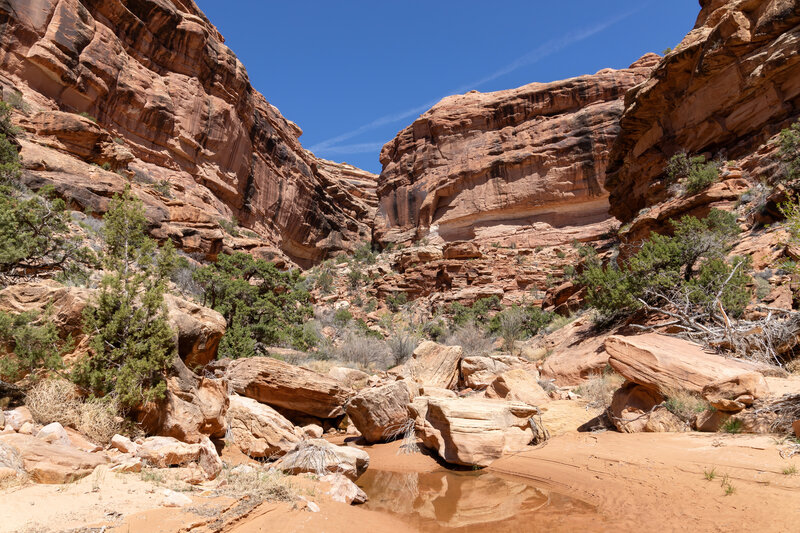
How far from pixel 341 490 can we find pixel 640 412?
4328mm

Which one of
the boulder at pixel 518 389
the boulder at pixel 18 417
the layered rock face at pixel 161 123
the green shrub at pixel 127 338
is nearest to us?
the boulder at pixel 18 417

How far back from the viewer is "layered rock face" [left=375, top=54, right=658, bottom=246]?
118 feet

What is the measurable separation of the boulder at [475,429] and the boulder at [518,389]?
4.72 feet

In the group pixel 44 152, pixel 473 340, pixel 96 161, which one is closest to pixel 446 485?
pixel 473 340

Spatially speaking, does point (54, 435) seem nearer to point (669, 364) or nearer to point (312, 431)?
point (312, 431)

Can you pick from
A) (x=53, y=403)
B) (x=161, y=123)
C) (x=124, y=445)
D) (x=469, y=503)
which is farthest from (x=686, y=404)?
(x=161, y=123)

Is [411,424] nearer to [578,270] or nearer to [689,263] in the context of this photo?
[689,263]

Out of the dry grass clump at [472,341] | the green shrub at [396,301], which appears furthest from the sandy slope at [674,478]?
the green shrub at [396,301]

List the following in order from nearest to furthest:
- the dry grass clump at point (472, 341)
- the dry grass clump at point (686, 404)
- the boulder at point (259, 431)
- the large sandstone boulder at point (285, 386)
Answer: the dry grass clump at point (686, 404) → the boulder at point (259, 431) → the large sandstone boulder at point (285, 386) → the dry grass clump at point (472, 341)

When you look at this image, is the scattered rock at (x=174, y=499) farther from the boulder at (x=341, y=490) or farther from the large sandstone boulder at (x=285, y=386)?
the large sandstone boulder at (x=285, y=386)

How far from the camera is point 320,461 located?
4.84 meters

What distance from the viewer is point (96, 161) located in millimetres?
21578

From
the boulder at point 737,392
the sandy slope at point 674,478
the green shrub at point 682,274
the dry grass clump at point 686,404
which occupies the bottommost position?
the sandy slope at point 674,478

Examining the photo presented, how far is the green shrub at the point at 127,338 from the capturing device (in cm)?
459
